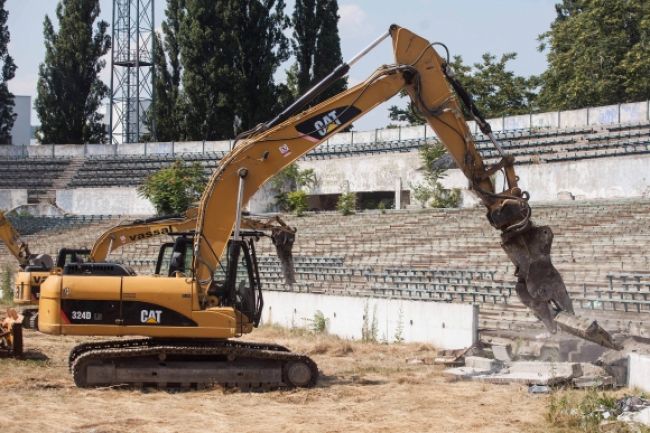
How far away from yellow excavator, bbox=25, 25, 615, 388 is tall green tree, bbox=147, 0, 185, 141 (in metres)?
44.1

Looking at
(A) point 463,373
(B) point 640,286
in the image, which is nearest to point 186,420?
(A) point 463,373

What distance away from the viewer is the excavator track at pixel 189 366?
13.9 m

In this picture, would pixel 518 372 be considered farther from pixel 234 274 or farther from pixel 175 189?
pixel 175 189

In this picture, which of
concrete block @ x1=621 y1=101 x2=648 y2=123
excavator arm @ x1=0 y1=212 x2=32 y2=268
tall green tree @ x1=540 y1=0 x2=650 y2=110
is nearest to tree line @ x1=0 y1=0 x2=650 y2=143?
tall green tree @ x1=540 y1=0 x2=650 y2=110

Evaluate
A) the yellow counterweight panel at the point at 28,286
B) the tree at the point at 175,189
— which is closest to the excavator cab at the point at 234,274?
the yellow counterweight panel at the point at 28,286

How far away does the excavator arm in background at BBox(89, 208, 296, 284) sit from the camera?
16203mm

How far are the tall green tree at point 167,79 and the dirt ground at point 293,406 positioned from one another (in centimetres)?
4292

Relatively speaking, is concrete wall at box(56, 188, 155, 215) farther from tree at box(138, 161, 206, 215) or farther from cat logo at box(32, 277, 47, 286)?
cat logo at box(32, 277, 47, 286)

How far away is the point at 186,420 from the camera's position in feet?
38.7

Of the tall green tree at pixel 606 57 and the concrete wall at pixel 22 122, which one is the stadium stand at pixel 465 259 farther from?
the concrete wall at pixel 22 122

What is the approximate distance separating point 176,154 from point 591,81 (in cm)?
2229

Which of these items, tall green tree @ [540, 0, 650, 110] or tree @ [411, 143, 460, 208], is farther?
tall green tree @ [540, 0, 650, 110]

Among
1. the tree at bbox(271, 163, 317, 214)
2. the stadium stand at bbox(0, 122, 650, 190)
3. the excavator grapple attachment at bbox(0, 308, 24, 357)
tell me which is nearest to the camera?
the excavator grapple attachment at bbox(0, 308, 24, 357)

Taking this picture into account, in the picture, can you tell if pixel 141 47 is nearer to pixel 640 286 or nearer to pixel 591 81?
pixel 591 81
